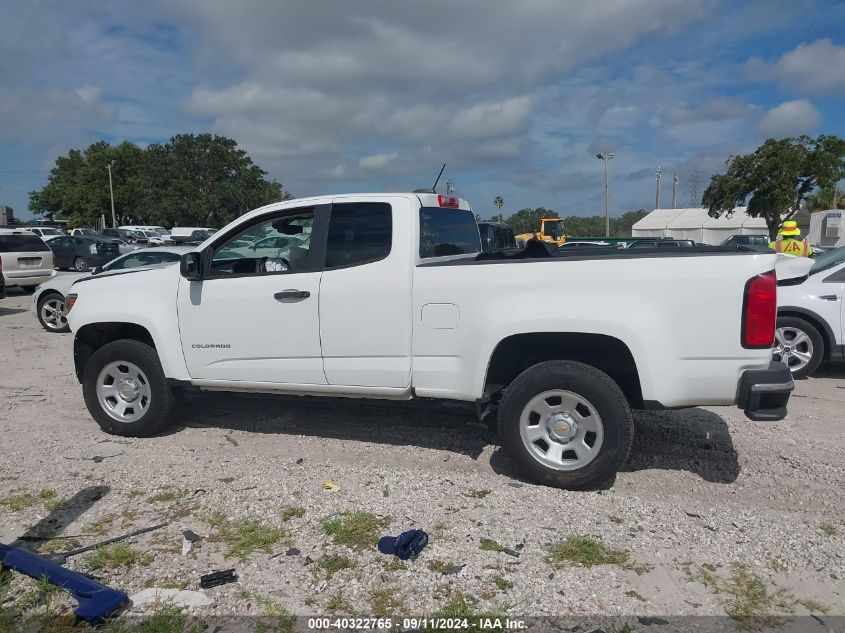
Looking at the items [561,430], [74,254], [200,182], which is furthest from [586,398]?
[200,182]

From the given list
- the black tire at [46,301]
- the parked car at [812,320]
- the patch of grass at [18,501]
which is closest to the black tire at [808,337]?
the parked car at [812,320]

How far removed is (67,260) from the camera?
26.5 metres

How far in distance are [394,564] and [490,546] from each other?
56 cm

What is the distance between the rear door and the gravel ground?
735 mm

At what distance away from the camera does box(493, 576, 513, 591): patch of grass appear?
10.5ft

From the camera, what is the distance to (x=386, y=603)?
3078 millimetres

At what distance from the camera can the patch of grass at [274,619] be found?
2.89 meters

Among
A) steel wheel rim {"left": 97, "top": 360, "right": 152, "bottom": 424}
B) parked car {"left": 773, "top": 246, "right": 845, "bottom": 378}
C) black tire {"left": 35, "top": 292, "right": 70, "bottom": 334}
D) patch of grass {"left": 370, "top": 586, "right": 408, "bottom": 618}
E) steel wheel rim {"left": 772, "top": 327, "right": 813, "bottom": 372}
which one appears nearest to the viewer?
patch of grass {"left": 370, "top": 586, "right": 408, "bottom": 618}

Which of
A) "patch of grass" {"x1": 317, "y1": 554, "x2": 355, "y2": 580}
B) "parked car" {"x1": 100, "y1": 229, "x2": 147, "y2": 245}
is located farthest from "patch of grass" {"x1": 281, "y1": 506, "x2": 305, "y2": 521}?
"parked car" {"x1": 100, "y1": 229, "x2": 147, "y2": 245}

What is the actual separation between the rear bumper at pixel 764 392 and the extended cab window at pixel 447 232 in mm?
2282

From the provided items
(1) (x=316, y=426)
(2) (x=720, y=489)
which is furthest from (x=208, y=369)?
(2) (x=720, y=489)

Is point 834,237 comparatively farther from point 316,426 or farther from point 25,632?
point 25,632

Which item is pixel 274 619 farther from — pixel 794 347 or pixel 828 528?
pixel 794 347

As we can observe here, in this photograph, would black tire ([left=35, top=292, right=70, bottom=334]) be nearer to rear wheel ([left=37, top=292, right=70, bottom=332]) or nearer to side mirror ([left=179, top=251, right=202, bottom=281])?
rear wheel ([left=37, top=292, right=70, bottom=332])
